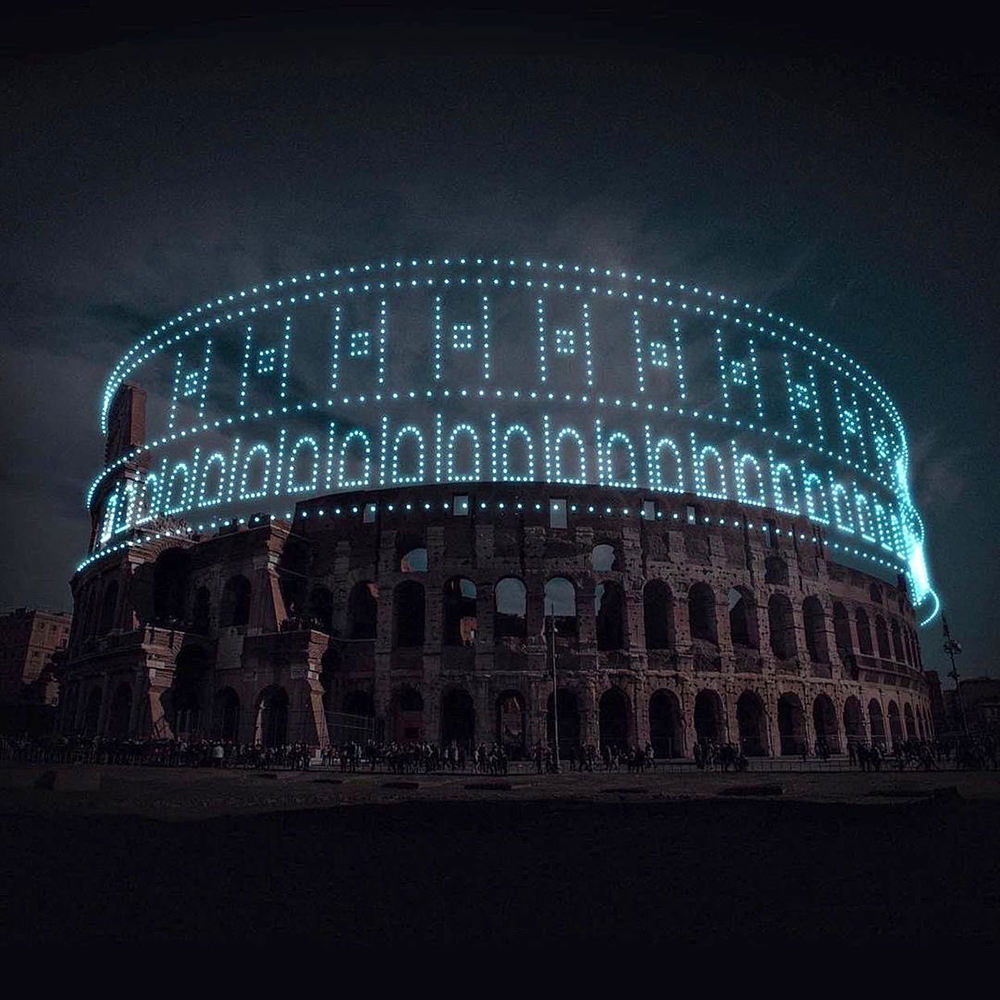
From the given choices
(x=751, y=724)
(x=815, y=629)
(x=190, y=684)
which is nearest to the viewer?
(x=190, y=684)

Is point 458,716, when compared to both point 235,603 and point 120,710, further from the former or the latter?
point 120,710

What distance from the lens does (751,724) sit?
32688 millimetres

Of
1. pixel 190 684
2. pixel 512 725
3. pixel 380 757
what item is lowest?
pixel 380 757

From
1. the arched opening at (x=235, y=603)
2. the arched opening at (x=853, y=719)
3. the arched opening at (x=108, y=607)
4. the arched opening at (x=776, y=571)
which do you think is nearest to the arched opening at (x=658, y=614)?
the arched opening at (x=776, y=571)

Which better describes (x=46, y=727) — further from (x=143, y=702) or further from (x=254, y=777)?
(x=254, y=777)

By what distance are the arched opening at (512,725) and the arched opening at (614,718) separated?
355 centimetres

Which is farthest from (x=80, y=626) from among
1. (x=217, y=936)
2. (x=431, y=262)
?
(x=217, y=936)

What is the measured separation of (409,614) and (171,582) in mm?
12638

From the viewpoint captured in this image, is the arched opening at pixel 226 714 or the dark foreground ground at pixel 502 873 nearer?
the dark foreground ground at pixel 502 873

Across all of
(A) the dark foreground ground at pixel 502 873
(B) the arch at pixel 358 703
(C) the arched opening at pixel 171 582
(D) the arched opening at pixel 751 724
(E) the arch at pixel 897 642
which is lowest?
(A) the dark foreground ground at pixel 502 873

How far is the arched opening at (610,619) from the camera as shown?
3328 centimetres

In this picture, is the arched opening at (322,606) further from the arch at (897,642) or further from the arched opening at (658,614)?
the arch at (897,642)

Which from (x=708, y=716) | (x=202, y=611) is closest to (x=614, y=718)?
(x=708, y=716)

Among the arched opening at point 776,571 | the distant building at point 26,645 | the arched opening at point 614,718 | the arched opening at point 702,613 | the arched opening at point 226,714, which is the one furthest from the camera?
the distant building at point 26,645
